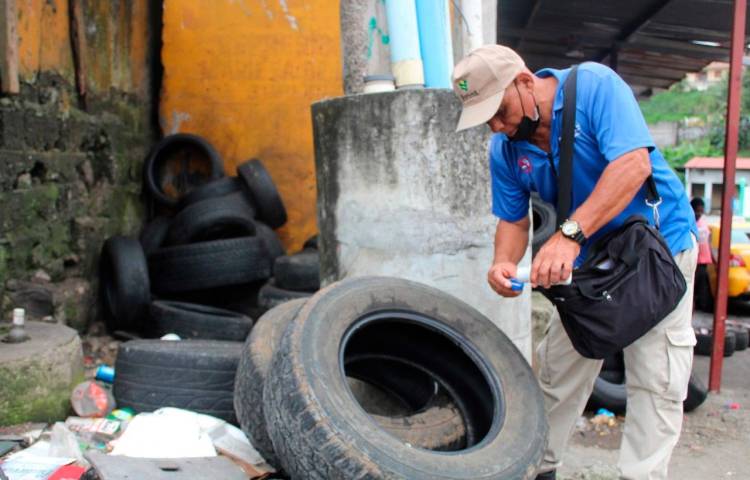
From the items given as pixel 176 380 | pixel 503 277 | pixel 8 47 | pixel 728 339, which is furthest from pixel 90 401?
pixel 728 339

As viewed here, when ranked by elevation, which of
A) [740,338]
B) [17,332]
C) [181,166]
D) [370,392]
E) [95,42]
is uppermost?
[95,42]

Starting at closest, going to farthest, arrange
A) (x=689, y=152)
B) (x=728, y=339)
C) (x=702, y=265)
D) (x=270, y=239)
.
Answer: (x=728, y=339) → (x=270, y=239) → (x=702, y=265) → (x=689, y=152)

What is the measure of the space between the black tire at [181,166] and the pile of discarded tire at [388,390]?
3817 millimetres

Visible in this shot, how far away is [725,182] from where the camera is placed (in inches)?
231

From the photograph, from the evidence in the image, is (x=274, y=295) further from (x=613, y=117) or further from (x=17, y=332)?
(x=613, y=117)

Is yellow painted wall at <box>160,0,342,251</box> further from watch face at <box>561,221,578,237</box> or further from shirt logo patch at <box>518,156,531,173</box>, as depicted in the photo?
watch face at <box>561,221,578,237</box>

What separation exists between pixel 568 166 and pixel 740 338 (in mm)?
5345

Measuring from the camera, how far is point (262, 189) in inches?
284

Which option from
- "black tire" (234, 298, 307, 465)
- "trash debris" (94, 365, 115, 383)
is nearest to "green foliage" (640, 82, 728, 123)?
"trash debris" (94, 365, 115, 383)

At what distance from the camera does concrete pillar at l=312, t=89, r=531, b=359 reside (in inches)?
154

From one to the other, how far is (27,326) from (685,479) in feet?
11.5

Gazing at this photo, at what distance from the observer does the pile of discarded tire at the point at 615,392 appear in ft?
16.6

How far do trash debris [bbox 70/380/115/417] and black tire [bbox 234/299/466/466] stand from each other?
31.7 inches

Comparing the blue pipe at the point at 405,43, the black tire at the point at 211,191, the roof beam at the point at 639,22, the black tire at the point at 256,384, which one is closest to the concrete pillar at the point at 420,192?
the blue pipe at the point at 405,43
